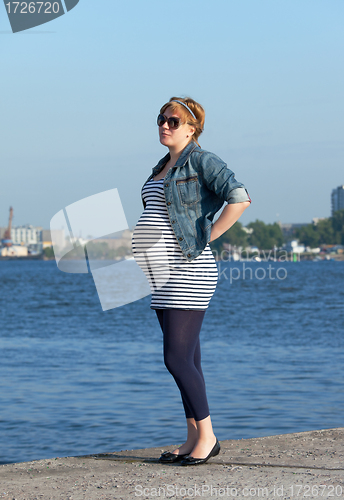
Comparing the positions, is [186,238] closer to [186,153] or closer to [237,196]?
[237,196]

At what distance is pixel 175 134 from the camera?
338 centimetres

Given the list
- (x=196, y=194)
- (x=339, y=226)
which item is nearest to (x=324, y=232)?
(x=339, y=226)

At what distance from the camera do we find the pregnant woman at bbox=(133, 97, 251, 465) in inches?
127

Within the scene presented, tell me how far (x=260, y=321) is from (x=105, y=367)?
12979 millimetres

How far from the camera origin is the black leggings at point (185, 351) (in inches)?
128

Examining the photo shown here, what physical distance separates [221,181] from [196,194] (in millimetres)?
152

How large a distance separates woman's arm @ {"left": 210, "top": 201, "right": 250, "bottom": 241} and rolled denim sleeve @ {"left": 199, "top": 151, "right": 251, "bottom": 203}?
3 centimetres

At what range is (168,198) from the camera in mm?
3264

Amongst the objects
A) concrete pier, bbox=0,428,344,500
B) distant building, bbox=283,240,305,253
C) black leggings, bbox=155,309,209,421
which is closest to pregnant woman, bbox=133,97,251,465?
black leggings, bbox=155,309,209,421

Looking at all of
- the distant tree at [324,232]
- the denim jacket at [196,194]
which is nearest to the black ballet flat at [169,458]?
the denim jacket at [196,194]

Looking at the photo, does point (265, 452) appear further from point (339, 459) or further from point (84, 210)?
point (84, 210)

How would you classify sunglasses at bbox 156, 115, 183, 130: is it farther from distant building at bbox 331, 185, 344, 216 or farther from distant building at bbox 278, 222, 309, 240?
distant building at bbox 331, 185, 344, 216

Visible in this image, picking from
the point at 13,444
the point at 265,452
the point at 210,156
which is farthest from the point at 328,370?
the point at 210,156

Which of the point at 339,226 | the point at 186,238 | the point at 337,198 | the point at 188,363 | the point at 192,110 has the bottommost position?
the point at 188,363
